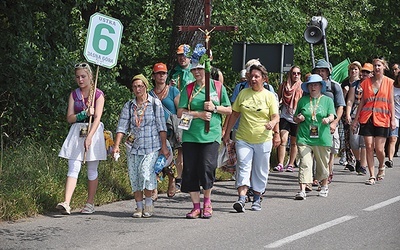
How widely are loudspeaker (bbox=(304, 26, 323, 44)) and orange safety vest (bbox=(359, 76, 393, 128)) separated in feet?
17.7

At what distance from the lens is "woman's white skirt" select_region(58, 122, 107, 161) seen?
11305mm

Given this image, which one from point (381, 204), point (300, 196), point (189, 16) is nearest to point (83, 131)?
point (300, 196)

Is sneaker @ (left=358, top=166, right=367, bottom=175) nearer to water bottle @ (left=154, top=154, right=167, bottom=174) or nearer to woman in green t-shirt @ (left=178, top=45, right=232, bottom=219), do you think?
woman in green t-shirt @ (left=178, top=45, right=232, bottom=219)

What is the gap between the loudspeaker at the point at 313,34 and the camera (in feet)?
66.0

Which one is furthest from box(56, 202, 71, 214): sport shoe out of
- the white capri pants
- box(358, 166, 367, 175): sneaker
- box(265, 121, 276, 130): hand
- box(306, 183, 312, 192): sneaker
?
box(358, 166, 367, 175): sneaker

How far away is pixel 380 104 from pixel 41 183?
561 centimetres

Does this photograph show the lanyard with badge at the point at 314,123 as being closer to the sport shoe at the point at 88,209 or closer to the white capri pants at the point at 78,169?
the white capri pants at the point at 78,169

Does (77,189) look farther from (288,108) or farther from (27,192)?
(288,108)

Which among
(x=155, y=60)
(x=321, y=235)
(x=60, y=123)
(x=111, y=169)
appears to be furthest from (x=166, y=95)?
(x=155, y=60)

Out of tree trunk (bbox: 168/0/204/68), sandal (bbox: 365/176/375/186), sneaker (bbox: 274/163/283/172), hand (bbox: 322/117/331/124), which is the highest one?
tree trunk (bbox: 168/0/204/68)

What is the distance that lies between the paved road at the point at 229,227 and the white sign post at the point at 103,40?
1805 mm

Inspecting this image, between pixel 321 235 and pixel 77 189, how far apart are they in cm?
347

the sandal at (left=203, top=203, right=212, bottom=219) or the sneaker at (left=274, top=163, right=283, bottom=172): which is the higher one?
the sneaker at (left=274, top=163, right=283, bottom=172)

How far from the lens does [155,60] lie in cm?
2597
